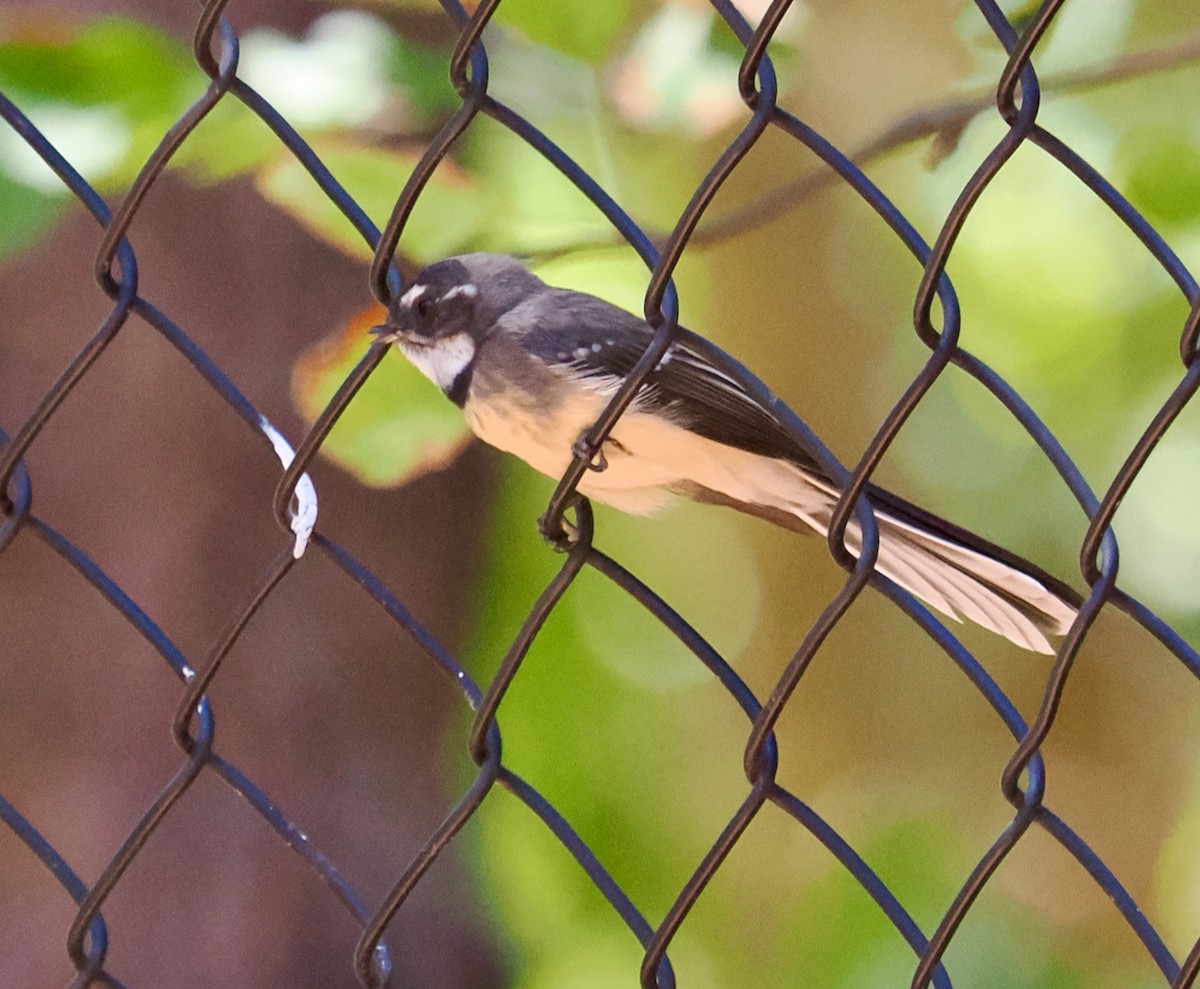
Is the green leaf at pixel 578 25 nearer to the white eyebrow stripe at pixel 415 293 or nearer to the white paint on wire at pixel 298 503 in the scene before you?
the white eyebrow stripe at pixel 415 293

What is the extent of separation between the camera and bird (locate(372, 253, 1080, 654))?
936mm

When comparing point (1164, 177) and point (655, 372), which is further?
point (1164, 177)

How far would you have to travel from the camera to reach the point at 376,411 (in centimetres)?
151

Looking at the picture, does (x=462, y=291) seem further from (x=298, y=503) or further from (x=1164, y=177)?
(x=1164, y=177)

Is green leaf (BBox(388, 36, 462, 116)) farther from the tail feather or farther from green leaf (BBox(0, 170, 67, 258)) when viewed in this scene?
the tail feather

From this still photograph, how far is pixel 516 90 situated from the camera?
147cm

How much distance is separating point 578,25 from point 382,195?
1.05 ft

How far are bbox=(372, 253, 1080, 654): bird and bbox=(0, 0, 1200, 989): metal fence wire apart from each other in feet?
0.74

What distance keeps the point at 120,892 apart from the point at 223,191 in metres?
0.92

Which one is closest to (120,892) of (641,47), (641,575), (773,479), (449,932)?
(449,932)

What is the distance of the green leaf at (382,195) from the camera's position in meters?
1.43

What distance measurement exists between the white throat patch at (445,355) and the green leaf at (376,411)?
0.27 metres

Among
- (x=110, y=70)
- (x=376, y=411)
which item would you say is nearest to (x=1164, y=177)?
(x=376, y=411)

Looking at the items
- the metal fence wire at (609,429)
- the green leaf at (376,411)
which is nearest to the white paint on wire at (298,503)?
the metal fence wire at (609,429)
